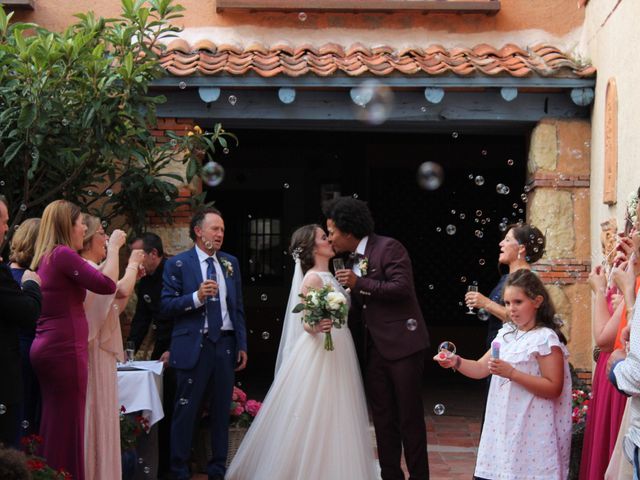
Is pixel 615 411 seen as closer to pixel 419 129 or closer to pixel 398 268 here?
pixel 398 268

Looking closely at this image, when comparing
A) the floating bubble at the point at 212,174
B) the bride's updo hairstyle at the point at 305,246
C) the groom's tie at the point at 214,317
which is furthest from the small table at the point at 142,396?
Result: the floating bubble at the point at 212,174

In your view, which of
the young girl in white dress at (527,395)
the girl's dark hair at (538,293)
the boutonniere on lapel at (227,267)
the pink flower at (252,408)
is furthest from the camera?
the pink flower at (252,408)

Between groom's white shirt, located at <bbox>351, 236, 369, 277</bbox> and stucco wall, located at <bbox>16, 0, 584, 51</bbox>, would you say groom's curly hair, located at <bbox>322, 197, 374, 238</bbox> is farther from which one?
stucco wall, located at <bbox>16, 0, 584, 51</bbox>

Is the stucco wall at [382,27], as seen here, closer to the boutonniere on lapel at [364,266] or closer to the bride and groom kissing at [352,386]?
the bride and groom kissing at [352,386]

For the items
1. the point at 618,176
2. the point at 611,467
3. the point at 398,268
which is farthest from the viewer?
the point at 618,176

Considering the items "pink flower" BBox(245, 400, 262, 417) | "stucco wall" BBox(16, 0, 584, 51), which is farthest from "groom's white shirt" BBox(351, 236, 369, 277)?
"stucco wall" BBox(16, 0, 584, 51)

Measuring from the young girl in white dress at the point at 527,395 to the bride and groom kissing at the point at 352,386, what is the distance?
1.35 m

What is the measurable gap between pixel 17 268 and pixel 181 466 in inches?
79.7

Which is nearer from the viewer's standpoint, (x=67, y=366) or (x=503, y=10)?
(x=67, y=366)

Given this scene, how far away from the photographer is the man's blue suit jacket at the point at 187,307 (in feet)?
24.5

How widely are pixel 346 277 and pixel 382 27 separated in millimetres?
4091

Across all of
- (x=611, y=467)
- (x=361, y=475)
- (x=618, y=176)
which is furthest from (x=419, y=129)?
(x=611, y=467)

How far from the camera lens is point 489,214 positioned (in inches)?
571

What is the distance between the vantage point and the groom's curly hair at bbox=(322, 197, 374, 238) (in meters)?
7.08
